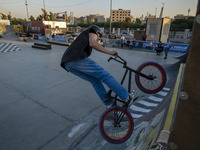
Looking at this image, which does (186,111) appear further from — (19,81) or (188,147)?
(19,81)

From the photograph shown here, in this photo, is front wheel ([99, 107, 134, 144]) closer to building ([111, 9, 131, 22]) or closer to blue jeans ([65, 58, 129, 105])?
blue jeans ([65, 58, 129, 105])

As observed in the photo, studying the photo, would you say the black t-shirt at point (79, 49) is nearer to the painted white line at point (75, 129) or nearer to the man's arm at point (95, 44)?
the man's arm at point (95, 44)

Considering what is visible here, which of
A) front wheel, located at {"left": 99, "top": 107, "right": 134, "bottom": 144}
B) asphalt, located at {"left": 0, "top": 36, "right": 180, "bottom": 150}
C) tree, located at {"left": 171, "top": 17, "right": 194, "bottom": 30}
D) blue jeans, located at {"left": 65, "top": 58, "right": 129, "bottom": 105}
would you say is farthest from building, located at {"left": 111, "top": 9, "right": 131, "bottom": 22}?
front wheel, located at {"left": 99, "top": 107, "right": 134, "bottom": 144}

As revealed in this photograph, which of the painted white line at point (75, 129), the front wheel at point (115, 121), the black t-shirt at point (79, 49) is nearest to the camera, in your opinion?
the black t-shirt at point (79, 49)

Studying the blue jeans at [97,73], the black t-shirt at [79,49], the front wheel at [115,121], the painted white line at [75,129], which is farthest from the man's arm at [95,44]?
the painted white line at [75,129]

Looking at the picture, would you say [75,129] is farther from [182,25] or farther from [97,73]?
[182,25]

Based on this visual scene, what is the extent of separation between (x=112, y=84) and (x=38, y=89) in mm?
4668

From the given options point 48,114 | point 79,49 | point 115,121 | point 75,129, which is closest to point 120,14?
point 48,114

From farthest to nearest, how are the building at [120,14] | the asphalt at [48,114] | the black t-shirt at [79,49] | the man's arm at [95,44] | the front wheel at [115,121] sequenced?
the building at [120,14], the asphalt at [48,114], the front wheel at [115,121], the black t-shirt at [79,49], the man's arm at [95,44]

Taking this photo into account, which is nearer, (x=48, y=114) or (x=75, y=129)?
(x=75, y=129)

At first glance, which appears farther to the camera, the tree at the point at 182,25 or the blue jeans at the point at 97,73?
the tree at the point at 182,25

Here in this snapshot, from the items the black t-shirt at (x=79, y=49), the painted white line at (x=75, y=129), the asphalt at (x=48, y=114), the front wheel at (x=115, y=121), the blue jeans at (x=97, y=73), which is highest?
the black t-shirt at (x=79, y=49)

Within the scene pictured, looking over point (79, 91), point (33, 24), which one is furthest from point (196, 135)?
point (33, 24)

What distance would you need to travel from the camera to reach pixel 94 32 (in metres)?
2.49
